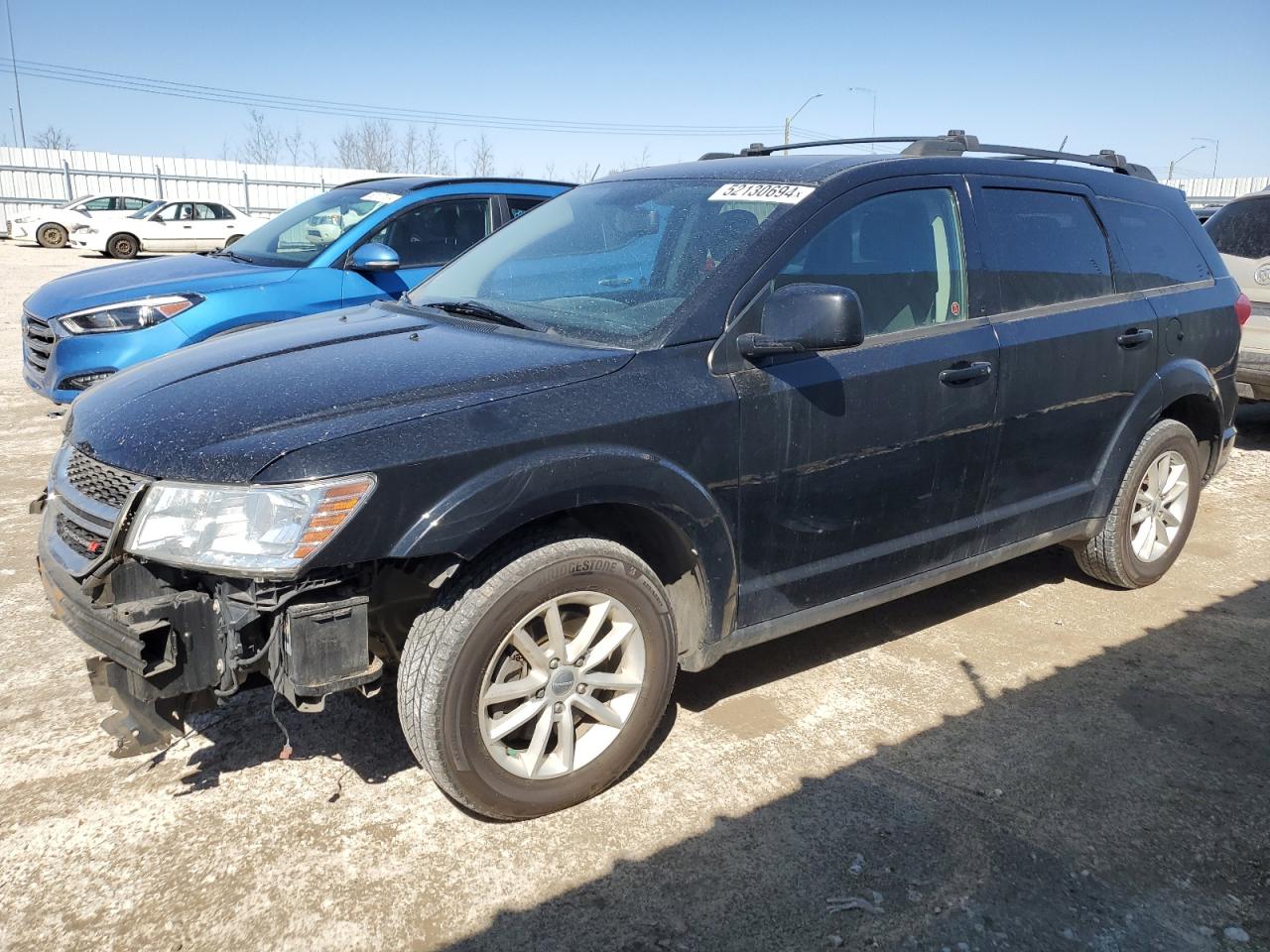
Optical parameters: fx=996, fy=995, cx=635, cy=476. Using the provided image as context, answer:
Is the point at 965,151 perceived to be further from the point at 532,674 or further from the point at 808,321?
the point at 532,674

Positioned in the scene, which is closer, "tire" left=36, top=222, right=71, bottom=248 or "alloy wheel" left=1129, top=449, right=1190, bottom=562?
"alloy wheel" left=1129, top=449, right=1190, bottom=562

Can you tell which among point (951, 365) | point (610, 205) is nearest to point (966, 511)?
point (951, 365)

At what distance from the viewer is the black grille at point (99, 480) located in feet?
8.67

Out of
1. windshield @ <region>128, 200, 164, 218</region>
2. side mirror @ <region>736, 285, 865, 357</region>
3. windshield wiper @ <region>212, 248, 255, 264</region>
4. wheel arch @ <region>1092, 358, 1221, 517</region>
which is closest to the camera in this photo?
side mirror @ <region>736, 285, 865, 357</region>

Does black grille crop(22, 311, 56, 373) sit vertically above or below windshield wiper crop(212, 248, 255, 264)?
below

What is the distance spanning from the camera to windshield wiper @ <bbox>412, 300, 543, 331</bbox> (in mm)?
3321

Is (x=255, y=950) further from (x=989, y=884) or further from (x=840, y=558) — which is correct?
(x=840, y=558)

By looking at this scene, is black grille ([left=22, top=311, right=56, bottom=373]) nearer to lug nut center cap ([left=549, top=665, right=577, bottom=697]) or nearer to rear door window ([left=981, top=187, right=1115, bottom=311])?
lug nut center cap ([left=549, top=665, right=577, bottom=697])

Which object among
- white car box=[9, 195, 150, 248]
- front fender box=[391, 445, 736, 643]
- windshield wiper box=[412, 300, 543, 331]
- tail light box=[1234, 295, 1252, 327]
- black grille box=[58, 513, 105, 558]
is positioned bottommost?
black grille box=[58, 513, 105, 558]

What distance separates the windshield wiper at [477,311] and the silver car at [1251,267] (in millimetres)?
6157

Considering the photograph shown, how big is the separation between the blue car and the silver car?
518cm

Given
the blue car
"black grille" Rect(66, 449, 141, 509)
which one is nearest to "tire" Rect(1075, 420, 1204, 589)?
"black grille" Rect(66, 449, 141, 509)

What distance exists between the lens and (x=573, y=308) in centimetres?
336

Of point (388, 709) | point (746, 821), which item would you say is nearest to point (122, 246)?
point (388, 709)
